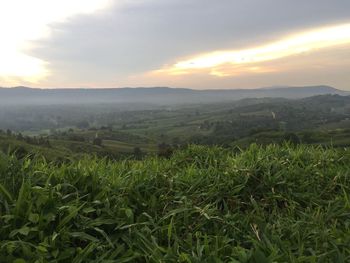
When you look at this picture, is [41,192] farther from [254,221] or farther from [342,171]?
[342,171]

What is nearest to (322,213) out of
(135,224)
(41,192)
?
(135,224)

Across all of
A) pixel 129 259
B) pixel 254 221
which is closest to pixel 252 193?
pixel 254 221

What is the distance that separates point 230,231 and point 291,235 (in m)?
0.54

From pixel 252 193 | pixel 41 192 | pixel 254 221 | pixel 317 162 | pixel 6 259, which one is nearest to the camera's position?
pixel 6 259

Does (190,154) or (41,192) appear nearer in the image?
(41,192)

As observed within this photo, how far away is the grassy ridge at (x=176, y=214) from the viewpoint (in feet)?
9.80

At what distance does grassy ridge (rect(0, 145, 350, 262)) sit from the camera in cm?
299

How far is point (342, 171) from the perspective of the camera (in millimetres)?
5211

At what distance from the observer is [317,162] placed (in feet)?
18.5

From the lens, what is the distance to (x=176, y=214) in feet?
12.3

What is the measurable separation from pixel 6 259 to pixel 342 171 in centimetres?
425

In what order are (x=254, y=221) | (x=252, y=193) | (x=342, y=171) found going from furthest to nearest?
(x=342, y=171) < (x=252, y=193) < (x=254, y=221)

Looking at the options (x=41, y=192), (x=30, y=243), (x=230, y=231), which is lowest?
(x=230, y=231)

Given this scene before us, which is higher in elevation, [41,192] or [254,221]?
[41,192]
